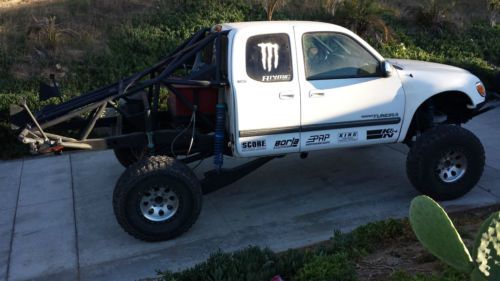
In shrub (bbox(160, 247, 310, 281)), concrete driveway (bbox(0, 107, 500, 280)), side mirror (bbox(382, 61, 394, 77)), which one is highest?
side mirror (bbox(382, 61, 394, 77))

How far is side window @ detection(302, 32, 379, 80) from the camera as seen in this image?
212 inches

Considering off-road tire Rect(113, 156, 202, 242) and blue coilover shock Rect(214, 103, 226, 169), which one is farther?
blue coilover shock Rect(214, 103, 226, 169)

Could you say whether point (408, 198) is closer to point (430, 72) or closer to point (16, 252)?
point (430, 72)

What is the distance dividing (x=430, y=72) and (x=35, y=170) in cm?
548

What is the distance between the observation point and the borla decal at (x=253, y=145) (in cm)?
522

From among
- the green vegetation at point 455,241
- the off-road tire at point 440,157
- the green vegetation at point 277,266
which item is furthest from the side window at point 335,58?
the green vegetation at point 455,241

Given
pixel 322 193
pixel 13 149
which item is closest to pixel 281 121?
pixel 322 193

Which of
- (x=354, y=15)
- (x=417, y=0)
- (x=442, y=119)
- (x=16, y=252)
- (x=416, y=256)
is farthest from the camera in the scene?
(x=417, y=0)

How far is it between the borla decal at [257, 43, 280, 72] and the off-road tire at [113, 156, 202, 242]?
1294 millimetres

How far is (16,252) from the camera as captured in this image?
16.8 ft

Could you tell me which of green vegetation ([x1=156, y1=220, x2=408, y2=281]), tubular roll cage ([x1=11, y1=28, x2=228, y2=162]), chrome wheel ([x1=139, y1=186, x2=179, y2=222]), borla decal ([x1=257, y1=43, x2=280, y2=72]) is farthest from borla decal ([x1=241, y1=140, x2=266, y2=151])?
green vegetation ([x1=156, y1=220, x2=408, y2=281])

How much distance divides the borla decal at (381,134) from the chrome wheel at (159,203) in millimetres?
2149

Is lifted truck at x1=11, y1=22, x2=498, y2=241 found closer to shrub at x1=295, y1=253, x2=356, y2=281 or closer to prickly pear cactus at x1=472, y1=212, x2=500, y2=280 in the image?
shrub at x1=295, y1=253, x2=356, y2=281

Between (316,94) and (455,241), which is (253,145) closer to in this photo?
(316,94)
